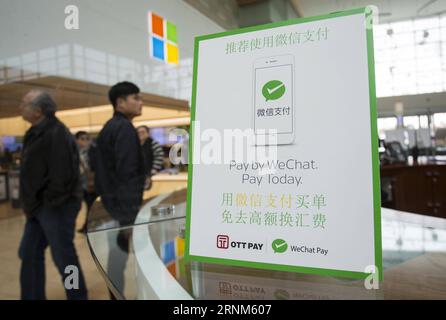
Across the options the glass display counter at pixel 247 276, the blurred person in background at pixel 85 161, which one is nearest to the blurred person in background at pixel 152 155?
the glass display counter at pixel 247 276

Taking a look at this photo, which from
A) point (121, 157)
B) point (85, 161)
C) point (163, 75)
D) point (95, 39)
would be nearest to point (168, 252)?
point (121, 157)

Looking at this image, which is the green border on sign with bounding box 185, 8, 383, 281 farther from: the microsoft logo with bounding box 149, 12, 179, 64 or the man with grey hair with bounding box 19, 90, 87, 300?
the man with grey hair with bounding box 19, 90, 87, 300

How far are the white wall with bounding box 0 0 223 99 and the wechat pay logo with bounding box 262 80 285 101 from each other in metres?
0.21

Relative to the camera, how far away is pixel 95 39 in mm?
1954

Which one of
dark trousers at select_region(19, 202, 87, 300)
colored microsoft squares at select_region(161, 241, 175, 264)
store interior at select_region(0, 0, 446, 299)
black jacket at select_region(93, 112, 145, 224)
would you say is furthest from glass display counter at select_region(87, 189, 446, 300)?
dark trousers at select_region(19, 202, 87, 300)

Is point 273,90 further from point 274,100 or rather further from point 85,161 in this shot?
point 85,161

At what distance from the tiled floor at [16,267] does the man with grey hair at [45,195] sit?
0.17m

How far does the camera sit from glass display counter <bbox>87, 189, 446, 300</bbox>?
0.56 meters

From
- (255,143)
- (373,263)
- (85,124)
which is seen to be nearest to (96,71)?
(85,124)

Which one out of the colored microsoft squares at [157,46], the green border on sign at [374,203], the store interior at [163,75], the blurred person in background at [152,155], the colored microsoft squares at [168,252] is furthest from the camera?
the colored microsoft squares at [157,46]

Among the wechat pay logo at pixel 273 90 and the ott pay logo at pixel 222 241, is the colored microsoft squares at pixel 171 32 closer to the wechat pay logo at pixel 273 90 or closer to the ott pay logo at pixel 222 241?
the wechat pay logo at pixel 273 90

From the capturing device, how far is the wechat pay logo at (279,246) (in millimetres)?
575

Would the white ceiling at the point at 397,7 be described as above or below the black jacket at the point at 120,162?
above

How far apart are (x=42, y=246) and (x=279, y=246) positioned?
184 centimetres
